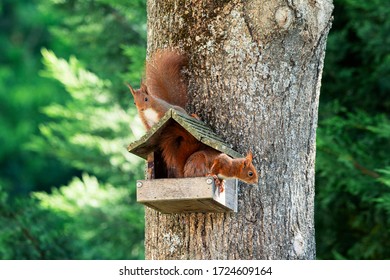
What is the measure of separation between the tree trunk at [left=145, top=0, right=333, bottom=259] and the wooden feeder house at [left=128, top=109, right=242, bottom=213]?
0.10 meters

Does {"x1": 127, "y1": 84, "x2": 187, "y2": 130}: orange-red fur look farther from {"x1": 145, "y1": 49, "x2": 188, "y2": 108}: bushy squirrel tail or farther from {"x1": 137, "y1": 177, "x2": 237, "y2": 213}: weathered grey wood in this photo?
{"x1": 137, "y1": 177, "x2": 237, "y2": 213}: weathered grey wood

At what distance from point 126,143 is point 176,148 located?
3678 millimetres

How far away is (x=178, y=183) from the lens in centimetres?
262

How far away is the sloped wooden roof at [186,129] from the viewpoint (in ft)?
8.61

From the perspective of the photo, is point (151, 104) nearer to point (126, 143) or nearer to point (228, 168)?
point (228, 168)

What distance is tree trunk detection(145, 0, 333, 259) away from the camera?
2.81 metres

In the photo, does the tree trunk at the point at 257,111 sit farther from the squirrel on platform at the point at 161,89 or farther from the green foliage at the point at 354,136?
the green foliage at the point at 354,136

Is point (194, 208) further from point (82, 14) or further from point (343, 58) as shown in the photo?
point (82, 14)

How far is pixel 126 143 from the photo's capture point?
6395 millimetres

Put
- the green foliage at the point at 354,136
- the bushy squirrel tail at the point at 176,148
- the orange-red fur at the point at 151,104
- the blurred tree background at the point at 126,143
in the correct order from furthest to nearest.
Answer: the blurred tree background at the point at 126,143
the green foliage at the point at 354,136
the orange-red fur at the point at 151,104
the bushy squirrel tail at the point at 176,148

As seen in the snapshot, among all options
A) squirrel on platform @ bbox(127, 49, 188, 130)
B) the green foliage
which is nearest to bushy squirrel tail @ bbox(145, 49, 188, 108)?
squirrel on platform @ bbox(127, 49, 188, 130)

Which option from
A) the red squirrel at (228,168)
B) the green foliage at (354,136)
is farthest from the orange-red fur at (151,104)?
the green foliage at (354,136)

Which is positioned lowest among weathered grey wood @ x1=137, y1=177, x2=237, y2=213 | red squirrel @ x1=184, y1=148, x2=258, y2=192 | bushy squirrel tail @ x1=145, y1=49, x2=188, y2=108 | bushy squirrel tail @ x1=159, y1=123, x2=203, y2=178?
weathered grey wood @ x1=137, y1=177, x2=237, y2=213

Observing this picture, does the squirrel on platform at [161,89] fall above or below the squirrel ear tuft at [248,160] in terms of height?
above
